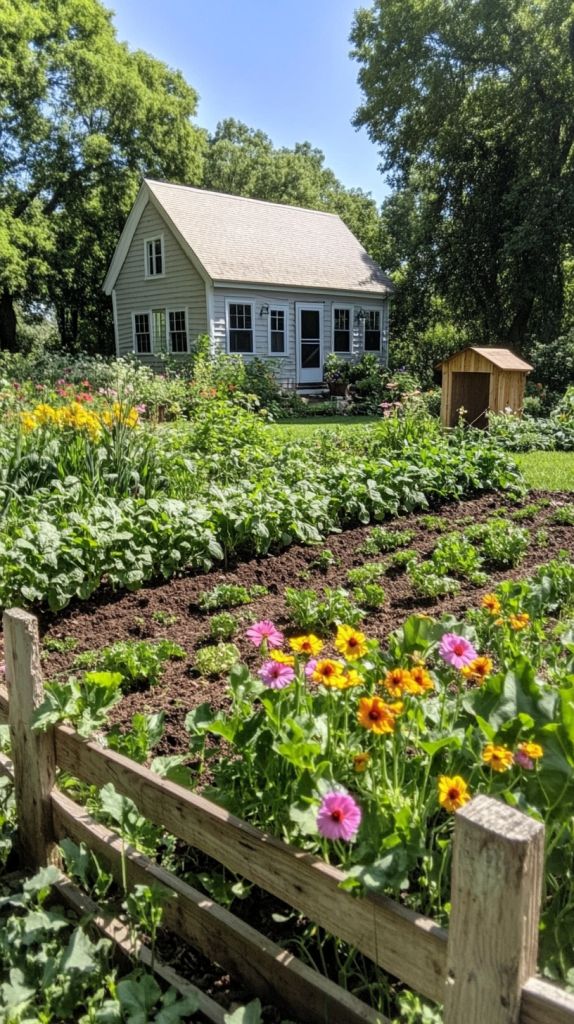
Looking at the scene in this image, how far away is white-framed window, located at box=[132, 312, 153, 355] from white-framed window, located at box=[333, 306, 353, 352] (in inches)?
212

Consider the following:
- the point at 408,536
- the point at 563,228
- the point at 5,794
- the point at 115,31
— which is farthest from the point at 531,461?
the point at 115,31

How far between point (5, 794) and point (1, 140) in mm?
26999

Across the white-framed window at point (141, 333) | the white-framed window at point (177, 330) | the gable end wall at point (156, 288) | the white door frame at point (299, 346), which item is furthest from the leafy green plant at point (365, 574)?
the white-framed window at point (141, 333)

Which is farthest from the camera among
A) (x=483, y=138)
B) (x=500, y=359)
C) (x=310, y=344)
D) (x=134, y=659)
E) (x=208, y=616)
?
(x=483, y=138)

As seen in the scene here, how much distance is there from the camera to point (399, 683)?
1697mm

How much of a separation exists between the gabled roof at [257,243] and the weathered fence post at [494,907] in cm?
1765

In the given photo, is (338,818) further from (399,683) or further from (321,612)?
(321,612)

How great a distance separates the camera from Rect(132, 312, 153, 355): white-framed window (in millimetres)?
21094

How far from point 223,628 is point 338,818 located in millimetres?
2424

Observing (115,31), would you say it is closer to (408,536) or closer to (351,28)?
(351,28)

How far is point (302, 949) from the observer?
64.5 inches

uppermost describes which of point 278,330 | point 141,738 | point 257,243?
point 257,243

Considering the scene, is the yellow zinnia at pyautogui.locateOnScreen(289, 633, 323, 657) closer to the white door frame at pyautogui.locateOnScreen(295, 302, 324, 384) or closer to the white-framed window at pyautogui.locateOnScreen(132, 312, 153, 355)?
the white door frame at pyautogui.locateOnScreen(295, 302, 324, 384)

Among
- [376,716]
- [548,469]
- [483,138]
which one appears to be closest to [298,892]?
[376,716]
